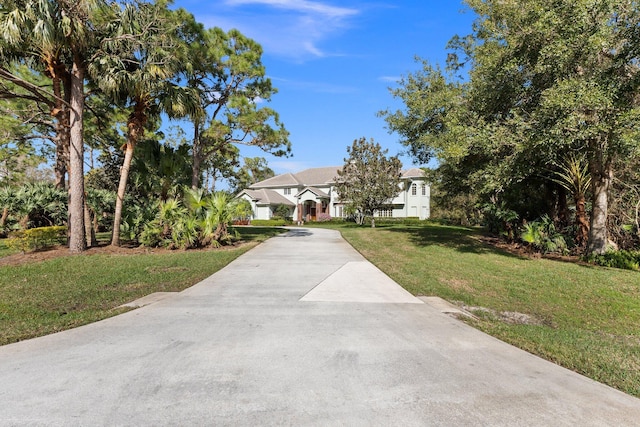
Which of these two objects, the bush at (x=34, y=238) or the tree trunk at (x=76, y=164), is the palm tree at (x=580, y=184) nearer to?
the tree trunk at (x=76, y=164)

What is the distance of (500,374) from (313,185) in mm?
41876

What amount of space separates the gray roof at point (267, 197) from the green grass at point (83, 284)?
94.8 feet

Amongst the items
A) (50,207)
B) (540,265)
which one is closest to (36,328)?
(540,265)

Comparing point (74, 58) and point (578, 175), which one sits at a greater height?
point (74, 58)

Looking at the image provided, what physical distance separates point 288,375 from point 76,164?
39.0ft

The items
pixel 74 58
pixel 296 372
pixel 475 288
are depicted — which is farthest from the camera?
pixel 74 58

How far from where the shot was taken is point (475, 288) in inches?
331

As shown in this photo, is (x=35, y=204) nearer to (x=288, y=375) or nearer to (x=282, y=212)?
(x=288, y=375)

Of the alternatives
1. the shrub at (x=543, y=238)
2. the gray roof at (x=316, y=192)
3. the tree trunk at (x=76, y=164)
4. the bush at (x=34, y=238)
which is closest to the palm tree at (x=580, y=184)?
the shrub at (x=543, y=238)

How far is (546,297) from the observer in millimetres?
7836

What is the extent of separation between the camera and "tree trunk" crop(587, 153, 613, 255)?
481 inches

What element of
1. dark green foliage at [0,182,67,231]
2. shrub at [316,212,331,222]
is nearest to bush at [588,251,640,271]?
dark green foliage at [0,182,67,231]

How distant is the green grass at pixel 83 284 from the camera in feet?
17.7

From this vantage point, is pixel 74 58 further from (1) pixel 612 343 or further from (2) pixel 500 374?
(1) pixel 612 343
